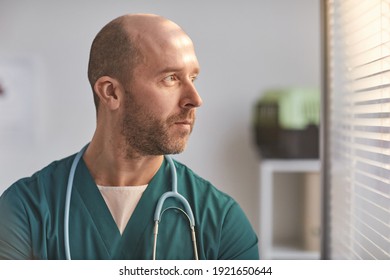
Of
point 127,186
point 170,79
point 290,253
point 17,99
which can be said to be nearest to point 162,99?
point 170,79

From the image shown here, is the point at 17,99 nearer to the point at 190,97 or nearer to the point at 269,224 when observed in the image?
the point at 190,97

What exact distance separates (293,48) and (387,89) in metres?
0.18

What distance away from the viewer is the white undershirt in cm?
83

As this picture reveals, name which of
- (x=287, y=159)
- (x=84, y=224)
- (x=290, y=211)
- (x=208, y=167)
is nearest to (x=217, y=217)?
(x=208, y=167)

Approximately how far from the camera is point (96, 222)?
0.83 metres

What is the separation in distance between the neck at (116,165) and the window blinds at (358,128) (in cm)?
32

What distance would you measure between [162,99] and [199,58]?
9 cm

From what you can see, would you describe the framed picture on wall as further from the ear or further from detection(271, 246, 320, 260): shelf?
detection(271, 246, 320, 260): shelf

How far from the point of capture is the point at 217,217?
0.84m

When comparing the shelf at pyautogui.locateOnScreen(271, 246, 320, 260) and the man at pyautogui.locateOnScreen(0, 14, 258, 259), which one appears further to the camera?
the shelf at pyautogui.locateOnScreen(271, 246, 320, 260)

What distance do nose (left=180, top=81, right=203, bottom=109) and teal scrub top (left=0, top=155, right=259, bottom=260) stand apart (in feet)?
0.34

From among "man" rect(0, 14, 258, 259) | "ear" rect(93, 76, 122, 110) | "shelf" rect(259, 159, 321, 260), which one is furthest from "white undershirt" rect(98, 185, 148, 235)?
"shelf" rect(259, 159, 321, 260)

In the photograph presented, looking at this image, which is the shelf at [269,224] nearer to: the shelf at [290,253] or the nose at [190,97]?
the shelf at [290,253]
